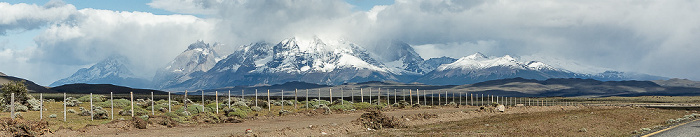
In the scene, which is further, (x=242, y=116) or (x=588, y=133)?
(x=242, y=116)

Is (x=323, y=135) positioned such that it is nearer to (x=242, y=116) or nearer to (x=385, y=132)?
(x=385, y=132)

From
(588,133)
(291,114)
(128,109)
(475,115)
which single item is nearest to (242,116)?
(291,114)

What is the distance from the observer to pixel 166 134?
3606cm

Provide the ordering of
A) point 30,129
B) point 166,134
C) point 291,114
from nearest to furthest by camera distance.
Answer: point 30,129
point 166,134
point 291,114

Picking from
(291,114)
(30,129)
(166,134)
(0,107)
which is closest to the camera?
(30,129)

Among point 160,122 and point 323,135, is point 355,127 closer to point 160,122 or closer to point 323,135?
point 323,135

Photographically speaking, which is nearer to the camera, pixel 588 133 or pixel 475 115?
pixel 588 133

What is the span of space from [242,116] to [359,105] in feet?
92.9

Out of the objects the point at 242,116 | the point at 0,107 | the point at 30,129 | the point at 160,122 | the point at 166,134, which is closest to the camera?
the point at 30,129

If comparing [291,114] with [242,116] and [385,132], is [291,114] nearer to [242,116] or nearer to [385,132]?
[242,116]

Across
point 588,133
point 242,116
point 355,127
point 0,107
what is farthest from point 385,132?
point 0,107

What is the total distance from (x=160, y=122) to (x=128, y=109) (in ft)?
66.5

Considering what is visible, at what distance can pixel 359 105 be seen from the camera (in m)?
81.1

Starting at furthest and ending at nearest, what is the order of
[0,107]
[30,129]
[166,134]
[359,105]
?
[359,105] → [0,107] → [166,134] → [30,129]
